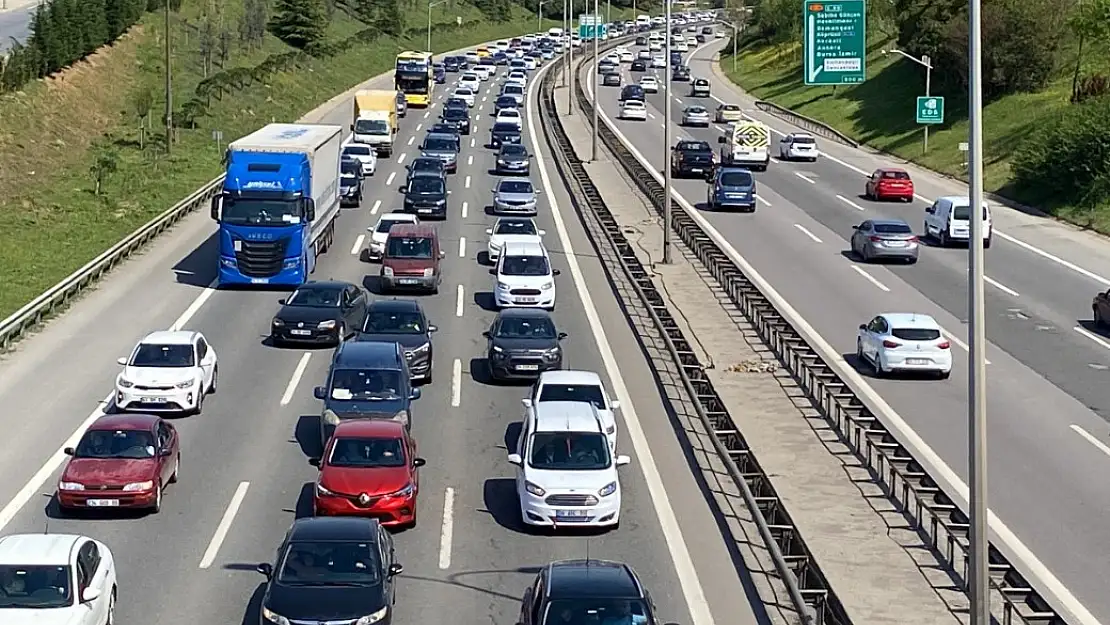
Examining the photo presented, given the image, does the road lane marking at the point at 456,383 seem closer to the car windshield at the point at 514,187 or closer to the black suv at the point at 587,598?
the black suv at the point at 587,598

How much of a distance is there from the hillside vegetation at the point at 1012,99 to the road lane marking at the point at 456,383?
104ft

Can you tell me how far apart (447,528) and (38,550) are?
688 centimetres

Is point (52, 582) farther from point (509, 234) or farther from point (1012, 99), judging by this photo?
point (1012, 99)

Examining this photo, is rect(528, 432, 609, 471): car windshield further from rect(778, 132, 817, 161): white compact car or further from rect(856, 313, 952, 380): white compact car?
rect(778, 132, 817, 161): white compact car

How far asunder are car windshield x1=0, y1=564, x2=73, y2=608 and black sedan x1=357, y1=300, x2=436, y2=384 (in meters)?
14.4

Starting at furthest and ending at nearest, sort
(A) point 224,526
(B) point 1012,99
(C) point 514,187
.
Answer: (B) point 1012,99 → (C) point 514,187 → (A) point 224,526

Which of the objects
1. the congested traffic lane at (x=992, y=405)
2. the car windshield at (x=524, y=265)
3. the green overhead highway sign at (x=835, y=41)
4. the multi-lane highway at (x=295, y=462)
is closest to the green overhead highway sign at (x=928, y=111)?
the congested traffic lane at (x=992, y=405)

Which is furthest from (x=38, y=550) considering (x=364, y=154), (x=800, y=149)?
(x=800, y=149)

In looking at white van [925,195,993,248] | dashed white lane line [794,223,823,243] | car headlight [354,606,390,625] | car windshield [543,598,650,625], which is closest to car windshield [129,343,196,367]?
car headlight [354,606,390,625]

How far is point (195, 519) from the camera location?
23.3m

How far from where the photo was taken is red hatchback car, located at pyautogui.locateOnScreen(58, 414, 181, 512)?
22.9 meters

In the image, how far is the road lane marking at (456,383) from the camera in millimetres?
31234

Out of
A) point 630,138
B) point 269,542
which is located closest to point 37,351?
Answer: point 269,542

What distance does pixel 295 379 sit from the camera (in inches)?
1277
